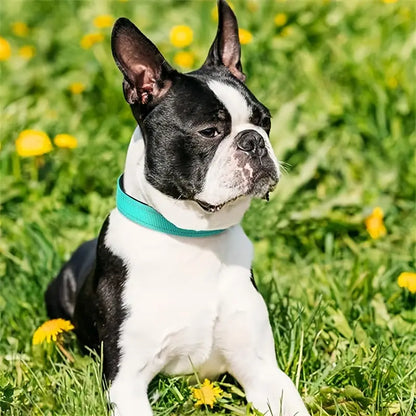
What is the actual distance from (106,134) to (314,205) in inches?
49.1

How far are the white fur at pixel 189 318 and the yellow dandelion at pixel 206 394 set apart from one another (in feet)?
0.30

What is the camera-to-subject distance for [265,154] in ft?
10.0

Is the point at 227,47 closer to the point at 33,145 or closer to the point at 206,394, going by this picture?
the point at 206,394

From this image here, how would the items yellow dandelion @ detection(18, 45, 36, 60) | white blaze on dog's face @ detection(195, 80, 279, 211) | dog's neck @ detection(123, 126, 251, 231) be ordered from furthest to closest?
yellow dandelion @ detection(18, 45, 36, 60), dog's neck @ detection(123, 126, 251, 231), white blaze on dog's face @ detection(195, 80, 279, 211)

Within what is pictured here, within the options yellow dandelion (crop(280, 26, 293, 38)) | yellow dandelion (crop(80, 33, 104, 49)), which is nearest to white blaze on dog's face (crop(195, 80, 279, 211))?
yellow dandelion (crop(280, 26, 293, 38))

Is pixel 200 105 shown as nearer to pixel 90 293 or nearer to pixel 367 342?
pixel 90 293

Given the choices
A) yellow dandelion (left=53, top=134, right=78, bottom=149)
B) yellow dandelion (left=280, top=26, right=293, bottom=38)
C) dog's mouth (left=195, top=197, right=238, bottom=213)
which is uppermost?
dog's mouth (left=195, top=197, right=238, bottom=213)

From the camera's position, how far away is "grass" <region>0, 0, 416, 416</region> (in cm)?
335

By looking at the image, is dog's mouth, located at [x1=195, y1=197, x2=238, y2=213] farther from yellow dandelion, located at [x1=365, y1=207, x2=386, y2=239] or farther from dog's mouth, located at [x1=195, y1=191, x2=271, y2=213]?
yellow dandelion, located at [x1=365, y1=207, x2=386, y2=239]

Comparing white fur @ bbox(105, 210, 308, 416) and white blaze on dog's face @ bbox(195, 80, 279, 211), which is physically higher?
white blaze on dog's face @ bbox(195, 80, 279, 211)

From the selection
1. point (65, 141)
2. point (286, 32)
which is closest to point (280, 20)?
point (286, 32)

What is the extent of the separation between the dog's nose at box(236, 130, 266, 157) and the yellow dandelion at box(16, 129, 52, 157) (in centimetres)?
180

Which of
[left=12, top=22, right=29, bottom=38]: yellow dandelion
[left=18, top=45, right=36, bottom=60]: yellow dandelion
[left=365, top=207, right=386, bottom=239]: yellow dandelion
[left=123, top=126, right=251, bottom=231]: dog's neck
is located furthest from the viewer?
[left=12, top=22, right=29, bottom=38]: yellow dandelion

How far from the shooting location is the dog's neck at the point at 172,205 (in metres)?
3.13
